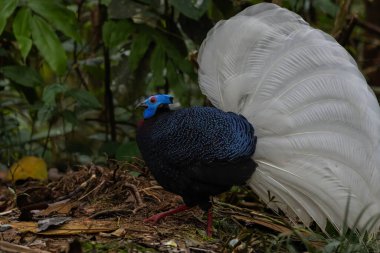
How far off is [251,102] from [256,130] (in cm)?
16

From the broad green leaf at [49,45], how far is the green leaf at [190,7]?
34.6 inches

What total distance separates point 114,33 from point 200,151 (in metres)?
2.13

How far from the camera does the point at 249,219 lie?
14.3ft

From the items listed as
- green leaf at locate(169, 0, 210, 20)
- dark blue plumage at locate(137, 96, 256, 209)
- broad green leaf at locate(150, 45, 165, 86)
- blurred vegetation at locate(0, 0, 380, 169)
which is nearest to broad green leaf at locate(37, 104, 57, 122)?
blurred vegetation at locate(0, 0, 380, 169)

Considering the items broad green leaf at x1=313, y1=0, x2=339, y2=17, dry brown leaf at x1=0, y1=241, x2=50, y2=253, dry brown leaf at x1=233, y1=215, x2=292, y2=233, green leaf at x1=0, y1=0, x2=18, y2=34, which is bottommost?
dry brown leaf at x1=233, y1=215, x2=292, y2=233

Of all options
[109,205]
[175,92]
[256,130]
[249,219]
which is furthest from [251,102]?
[175,92]

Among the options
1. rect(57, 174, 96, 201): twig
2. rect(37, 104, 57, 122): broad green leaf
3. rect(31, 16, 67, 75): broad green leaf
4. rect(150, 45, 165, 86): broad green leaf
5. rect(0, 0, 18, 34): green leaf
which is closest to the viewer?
rect(57, 174, 96, 201): twig

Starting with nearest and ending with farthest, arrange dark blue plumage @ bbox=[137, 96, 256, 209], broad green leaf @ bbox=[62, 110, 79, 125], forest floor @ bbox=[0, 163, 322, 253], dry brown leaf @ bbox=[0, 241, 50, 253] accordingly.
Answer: dry brown leaf @ bbox=[0, 241, 50, 253]
forest floor @ bbox=[0, 163, 322, 253]
dark blue plumage @ bbox=[137, 96, 256, 209]
broad green leaf @ bbox=[62, 110, 79, 125]

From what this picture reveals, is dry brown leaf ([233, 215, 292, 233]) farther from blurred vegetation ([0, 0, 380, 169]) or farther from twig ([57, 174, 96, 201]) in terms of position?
blurred vegetation ([0, 0, 380, 169])

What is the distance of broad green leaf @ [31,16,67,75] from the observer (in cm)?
523

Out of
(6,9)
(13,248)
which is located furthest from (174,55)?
(13,248)

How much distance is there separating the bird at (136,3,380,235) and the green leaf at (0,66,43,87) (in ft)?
6.47

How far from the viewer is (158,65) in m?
5.72

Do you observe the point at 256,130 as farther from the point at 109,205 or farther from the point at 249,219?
the point at 109,205
